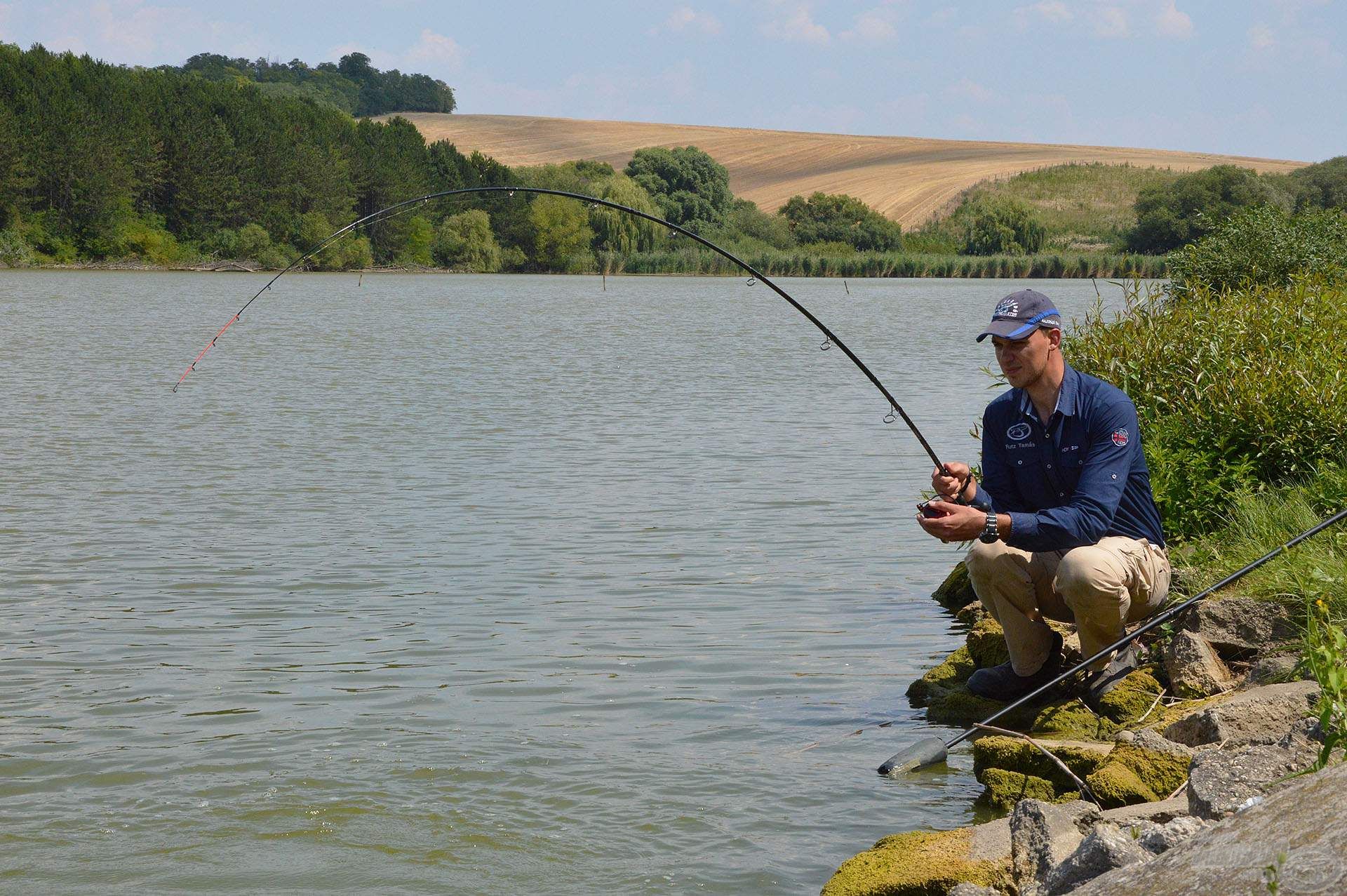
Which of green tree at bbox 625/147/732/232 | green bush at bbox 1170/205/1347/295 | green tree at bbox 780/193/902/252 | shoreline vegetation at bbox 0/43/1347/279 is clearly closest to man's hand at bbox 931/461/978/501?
green bush at bbox 1170/205/1347/295

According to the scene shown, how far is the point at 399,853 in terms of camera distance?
474 centimetres

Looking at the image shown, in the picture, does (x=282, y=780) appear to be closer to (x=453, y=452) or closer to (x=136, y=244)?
(x=453, y=452)

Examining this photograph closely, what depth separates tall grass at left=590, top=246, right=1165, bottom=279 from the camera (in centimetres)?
6631

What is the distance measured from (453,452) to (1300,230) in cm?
1037

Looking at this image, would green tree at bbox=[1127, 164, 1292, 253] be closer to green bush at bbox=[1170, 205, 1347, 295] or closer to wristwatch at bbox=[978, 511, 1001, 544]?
green bush at bbox=[1170, 205, 1347, 295]

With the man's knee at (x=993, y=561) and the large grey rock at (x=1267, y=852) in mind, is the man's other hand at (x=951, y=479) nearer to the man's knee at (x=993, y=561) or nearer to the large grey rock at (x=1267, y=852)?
the man's knee at (x=993, y=561)

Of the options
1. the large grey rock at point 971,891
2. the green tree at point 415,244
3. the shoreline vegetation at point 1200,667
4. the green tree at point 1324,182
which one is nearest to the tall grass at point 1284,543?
the shoreline vegetation at point 1200,667

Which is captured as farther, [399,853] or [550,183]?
[550,183]

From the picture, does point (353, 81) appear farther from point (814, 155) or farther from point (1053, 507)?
point (1053, 507)

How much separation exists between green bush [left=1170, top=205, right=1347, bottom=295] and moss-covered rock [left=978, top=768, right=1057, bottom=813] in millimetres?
10542

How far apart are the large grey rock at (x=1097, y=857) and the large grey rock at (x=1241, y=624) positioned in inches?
87.4

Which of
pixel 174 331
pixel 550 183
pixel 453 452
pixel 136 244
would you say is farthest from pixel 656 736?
pixel 550 183

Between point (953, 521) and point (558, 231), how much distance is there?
7724 centimetres

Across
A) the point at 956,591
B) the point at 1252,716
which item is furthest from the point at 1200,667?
the point at 956,591
